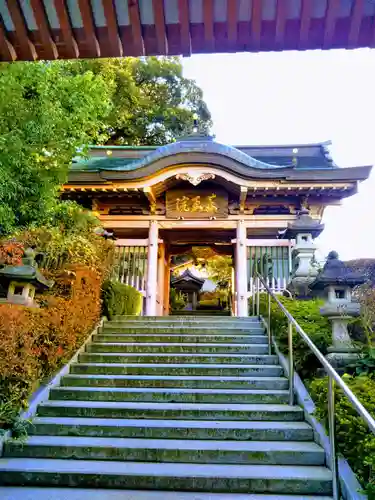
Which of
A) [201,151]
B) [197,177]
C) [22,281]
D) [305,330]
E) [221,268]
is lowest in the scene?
[305,330]

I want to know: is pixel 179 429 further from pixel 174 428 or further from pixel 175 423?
pixel 175 423

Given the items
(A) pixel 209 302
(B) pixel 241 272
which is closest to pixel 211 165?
(B) pixel 241 272

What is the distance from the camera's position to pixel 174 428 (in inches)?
150

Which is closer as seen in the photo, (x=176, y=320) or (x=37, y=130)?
(x=37, y=130)

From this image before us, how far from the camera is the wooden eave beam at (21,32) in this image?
2.07 m

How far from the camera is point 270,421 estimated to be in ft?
13.3

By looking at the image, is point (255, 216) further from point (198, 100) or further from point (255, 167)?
point (198, 100)

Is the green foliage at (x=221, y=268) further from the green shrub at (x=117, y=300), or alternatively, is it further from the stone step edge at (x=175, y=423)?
the stone step edge at (x=175, y=423)

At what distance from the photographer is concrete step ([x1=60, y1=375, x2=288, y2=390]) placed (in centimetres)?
472

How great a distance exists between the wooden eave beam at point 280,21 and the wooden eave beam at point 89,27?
935 millimetres

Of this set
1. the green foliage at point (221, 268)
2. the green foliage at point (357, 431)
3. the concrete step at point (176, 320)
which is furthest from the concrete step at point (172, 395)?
the green foliage at point (221, 268)

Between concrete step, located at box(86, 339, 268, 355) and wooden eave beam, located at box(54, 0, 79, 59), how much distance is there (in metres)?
4.25

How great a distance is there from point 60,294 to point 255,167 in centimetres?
559

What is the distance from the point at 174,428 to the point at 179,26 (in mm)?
3297
